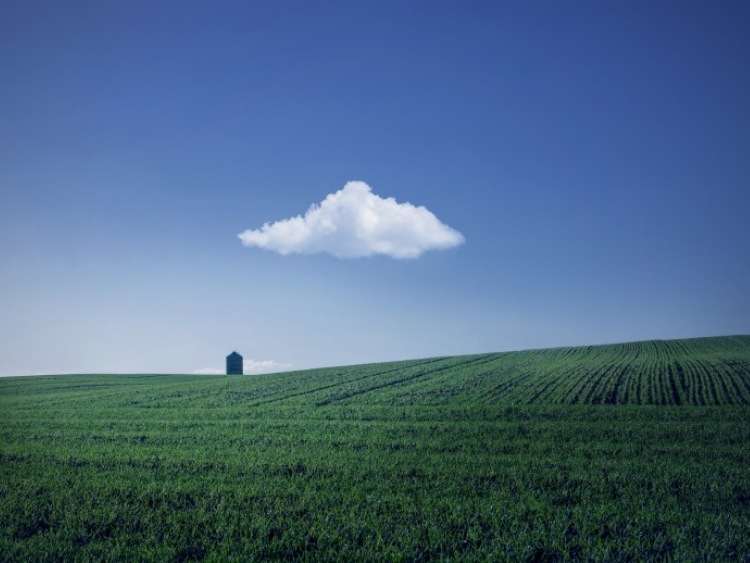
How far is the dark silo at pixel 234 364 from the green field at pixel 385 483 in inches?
2325

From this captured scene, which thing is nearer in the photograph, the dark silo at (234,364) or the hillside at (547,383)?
the hillside at (547,383)

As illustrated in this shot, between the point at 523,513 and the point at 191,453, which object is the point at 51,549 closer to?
the point at 191,453

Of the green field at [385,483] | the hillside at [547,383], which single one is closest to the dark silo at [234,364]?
the hillside at [547,383]

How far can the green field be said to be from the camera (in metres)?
6.82

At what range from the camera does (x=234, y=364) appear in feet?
264

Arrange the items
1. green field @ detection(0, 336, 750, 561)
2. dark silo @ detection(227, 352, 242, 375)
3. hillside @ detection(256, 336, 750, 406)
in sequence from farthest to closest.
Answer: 1. dark silo @ detection(227, 352, 242, 375)
2. hillside @ detection(256, 336, 750, 406)
3. green field @ detection(0, 336, 750, 561)

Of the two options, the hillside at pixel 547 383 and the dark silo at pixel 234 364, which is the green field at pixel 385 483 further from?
the dark silo at pixel 234 364

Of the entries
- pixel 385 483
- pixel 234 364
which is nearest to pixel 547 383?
pixel 385 483

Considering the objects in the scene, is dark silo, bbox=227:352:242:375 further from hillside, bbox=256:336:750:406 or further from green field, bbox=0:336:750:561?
green field, bbox=0:336:750:561

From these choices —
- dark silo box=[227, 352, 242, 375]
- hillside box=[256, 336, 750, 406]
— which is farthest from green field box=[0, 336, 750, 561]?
dark silo box=[227, 352, 242, 375]

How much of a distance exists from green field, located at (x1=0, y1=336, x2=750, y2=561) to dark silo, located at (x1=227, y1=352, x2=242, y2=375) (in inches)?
2325

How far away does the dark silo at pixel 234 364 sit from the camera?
8050 cm

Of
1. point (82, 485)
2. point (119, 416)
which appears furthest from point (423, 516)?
point (119, 416)

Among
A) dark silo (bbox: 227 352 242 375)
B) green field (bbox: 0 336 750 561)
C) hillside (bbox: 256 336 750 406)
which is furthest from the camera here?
dark silo (bbox: 227 352 242 375)
